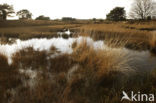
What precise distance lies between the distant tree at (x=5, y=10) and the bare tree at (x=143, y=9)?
1387 inches

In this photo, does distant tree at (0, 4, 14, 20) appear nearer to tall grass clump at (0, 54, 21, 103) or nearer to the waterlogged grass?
the waterlogged grass

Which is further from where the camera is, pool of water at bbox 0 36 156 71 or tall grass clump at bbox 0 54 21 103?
pool of water at bbox 0 36 156 71

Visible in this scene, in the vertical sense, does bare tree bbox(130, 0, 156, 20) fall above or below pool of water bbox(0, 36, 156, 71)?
above

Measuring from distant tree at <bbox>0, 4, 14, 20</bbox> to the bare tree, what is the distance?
35224 mm

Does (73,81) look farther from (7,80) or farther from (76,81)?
(7,80)

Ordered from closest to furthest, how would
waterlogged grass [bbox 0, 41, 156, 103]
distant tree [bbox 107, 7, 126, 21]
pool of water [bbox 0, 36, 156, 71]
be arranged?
1. waterlogged grass [bbox 0, 41, 156, 103]
2. pool of water [bbox 0, 36, 156, 71]
3. distant tree [bbox 107, 7, 126, 21]

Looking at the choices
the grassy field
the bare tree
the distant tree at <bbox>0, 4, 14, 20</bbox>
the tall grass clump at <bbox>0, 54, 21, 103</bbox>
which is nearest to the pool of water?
the grassy field

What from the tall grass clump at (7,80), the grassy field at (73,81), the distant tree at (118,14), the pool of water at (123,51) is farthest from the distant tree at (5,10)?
the tall grass clump at (7,80)

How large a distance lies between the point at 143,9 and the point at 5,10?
38.1m

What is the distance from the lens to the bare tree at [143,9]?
2620cm

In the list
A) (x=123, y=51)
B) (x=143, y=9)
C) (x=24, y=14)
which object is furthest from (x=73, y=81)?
(x=24, y=14)

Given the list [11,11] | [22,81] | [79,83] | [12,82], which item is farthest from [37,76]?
[11,11]

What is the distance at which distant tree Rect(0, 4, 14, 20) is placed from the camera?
3138cm

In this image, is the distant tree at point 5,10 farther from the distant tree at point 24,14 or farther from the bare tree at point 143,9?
the bare tree at point 143,9
